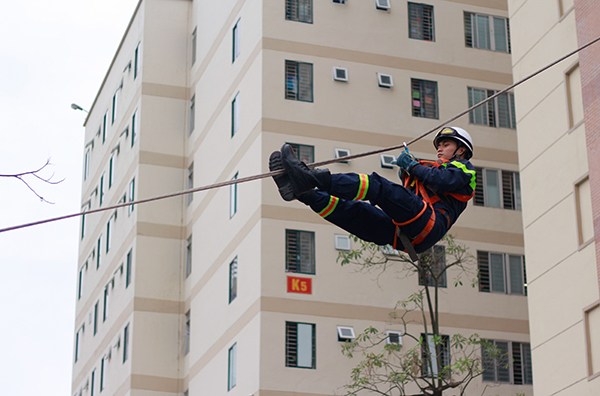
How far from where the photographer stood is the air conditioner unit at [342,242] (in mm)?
23094

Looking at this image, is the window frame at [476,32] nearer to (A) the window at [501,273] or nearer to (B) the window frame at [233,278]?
(A) the window at [501,273]

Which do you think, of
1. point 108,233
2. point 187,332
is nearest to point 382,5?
point 187,332

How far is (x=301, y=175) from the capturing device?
26.8 feet

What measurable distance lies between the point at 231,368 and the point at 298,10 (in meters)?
8.90

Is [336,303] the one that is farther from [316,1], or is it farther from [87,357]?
[87,357]

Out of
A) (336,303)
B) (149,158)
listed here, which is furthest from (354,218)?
(149,158)

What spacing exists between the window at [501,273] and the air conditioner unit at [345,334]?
12.1 feet

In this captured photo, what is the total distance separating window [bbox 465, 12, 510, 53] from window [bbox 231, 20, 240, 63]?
600 centimetres

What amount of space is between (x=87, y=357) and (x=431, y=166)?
90.7 feet

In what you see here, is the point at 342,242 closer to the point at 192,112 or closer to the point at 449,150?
the point at 192,112

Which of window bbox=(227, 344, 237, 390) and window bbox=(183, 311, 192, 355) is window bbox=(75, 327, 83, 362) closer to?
window bbox=(183, 311, 192, 355)

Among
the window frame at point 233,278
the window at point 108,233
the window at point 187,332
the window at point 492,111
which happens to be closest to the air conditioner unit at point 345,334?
the window frame at point 233,278

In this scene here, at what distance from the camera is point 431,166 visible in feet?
29.6

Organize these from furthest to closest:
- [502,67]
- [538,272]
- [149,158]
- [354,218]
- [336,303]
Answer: [149,158] < [502,67] < [336,303] < [538,272] < [354,218]
